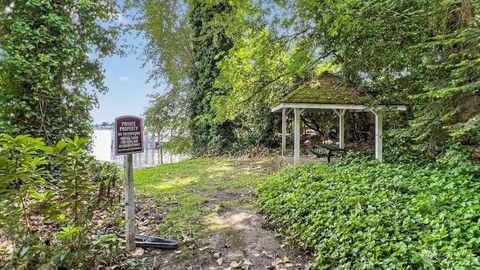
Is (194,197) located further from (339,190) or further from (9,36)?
(9,36)

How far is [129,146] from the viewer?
391cm

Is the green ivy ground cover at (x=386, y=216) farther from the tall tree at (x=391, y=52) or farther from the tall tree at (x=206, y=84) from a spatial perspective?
the tall tree at (x=206, y=84)

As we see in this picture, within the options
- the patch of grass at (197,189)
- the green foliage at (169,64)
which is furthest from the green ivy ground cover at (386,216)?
the green foliage at (169,64)

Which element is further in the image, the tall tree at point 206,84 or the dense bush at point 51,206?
the tall tree at point 206,84

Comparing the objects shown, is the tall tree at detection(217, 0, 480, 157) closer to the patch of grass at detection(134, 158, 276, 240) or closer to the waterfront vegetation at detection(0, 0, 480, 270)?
the waterfront vegetation at detection(0, 0, 480, 270)

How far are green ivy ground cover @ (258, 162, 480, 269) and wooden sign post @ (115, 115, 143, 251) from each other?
2.25 m

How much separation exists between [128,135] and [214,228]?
2150mm

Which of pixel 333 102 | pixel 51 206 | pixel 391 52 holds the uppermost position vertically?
pixel 391 52

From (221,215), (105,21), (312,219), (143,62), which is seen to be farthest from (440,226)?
(143,62)

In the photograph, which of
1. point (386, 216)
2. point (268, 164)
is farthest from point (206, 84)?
point (386, 216)

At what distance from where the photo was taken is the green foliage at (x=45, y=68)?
6422 mm

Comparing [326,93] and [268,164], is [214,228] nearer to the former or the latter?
[326,93]

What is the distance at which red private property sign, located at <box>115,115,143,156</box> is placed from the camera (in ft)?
12.5

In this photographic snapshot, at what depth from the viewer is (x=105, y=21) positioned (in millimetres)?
9117
